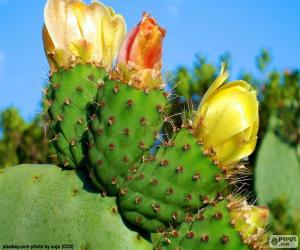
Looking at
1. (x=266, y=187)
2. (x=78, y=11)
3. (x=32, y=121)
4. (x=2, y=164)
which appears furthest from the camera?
(x=32, y=121)

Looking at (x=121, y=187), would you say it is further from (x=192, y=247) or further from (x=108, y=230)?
(x=192, y=247)

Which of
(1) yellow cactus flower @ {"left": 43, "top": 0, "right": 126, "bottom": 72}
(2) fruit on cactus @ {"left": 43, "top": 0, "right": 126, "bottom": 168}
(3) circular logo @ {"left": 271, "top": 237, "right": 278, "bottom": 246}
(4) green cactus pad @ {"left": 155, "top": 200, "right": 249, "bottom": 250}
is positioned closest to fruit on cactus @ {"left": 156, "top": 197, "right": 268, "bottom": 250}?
(4) green cactus pad @ {"left": 155, "top": 200, "right": 249, "bottom": 250}

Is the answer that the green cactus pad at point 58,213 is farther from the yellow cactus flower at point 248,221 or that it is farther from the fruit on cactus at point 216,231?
the yellow cactus flower at point 248,221

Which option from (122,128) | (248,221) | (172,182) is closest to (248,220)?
(248,221)

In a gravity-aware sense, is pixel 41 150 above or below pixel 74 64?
below

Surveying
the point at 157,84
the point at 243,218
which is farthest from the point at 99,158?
the point at 243,218

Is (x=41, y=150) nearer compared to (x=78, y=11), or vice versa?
(x=78, y=11)

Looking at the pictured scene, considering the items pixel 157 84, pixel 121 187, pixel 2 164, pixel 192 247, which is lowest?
pixel 2 164
